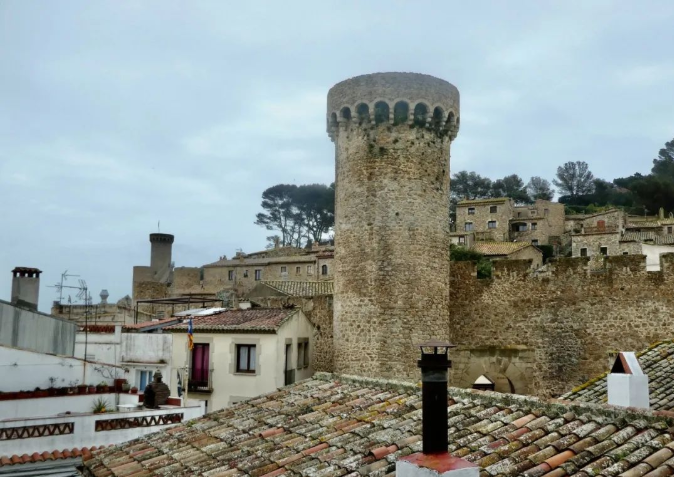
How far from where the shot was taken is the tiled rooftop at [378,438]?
18.8ft

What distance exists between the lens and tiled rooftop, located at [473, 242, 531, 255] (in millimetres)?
52150

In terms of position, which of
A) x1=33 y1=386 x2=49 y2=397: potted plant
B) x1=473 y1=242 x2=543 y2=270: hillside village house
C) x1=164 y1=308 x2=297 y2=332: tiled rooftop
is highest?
x1=473 y1=242 x2=543 y2=270: hillside village house

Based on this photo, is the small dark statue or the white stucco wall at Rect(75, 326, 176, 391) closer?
the small dark statue

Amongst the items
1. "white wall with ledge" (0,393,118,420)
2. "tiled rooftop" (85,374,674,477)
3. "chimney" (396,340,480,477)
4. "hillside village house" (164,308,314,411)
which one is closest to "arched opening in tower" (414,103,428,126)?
"hillside village house" (164,308,314,411)

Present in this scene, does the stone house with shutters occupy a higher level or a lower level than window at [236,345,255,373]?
higher

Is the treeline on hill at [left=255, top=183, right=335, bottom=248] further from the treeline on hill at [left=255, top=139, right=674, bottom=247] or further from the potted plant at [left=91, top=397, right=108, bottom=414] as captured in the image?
the potted plant at [left=91, top=397, right=108, bottom=414]

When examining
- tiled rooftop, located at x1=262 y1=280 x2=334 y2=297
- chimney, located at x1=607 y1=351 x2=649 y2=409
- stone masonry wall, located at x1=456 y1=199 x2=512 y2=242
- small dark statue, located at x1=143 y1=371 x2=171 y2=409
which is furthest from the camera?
stone masonry wall, located at x1=456 y1=199 x2=512 y2=242

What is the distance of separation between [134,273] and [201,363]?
4688cm

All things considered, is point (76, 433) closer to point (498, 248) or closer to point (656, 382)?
A: point (656, 382)

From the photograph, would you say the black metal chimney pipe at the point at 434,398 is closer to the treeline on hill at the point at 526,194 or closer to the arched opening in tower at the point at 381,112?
the arched opening in tower at the point at 381,112

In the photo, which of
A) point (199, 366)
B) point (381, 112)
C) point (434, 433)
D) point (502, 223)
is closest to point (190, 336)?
point (199, 366)

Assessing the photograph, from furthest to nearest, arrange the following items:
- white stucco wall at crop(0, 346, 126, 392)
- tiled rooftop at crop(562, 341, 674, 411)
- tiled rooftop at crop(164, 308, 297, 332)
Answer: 1. tiled rooftop at crop(164, 308, 297, 332)
2. white stucco wall at crop(0, 346, 126, 392)
3. tiled rooftop at crop(562, 341, 674, 411)

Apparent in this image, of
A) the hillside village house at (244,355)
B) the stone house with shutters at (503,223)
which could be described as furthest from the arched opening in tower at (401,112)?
the stone house with shutters at (503,223)

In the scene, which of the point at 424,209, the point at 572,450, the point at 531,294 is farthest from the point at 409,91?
the point at 572,450
